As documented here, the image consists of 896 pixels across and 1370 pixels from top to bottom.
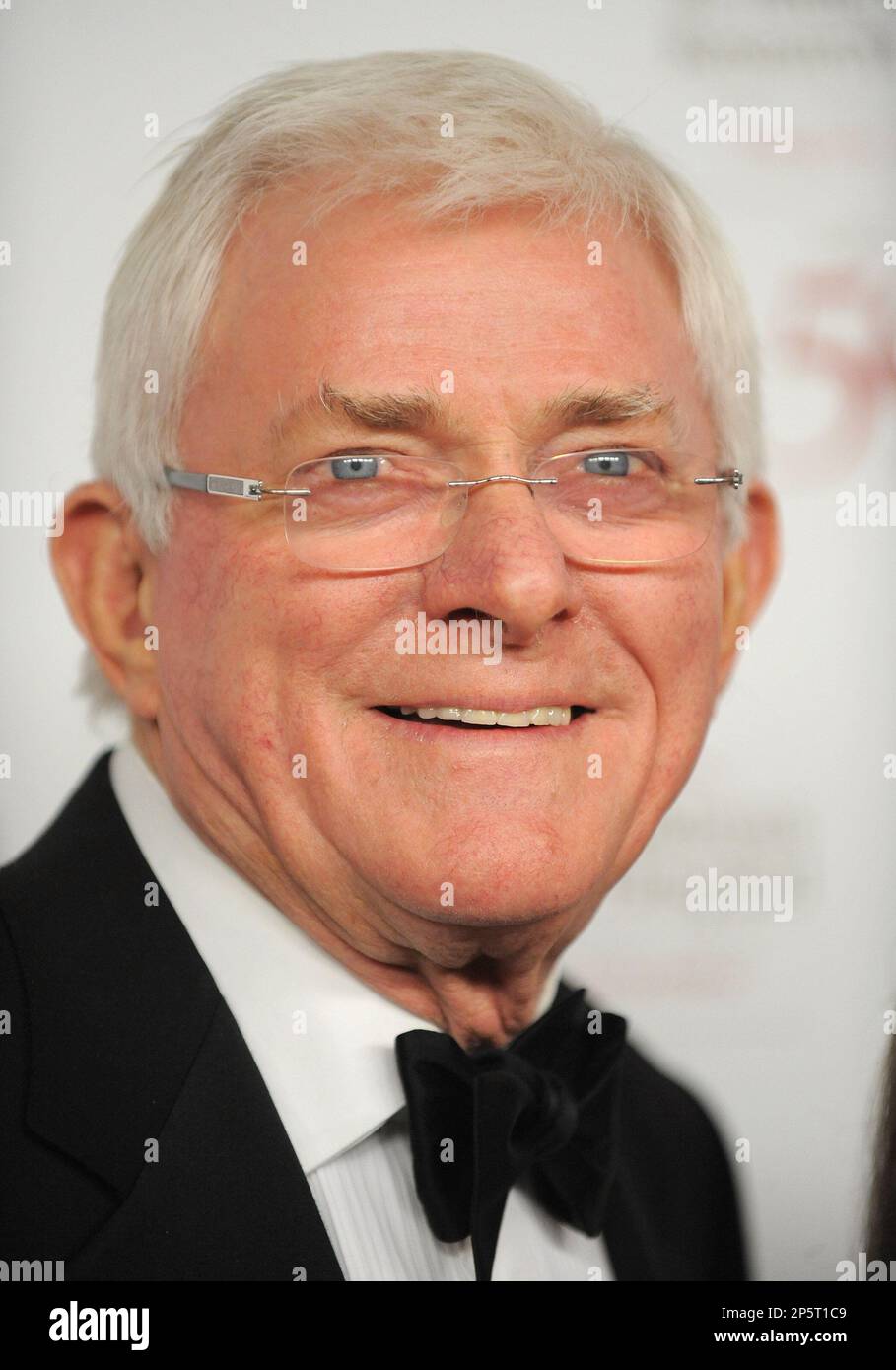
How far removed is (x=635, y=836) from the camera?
5.03ft

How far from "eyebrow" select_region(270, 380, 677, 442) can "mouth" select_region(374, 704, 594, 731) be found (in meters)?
0.27

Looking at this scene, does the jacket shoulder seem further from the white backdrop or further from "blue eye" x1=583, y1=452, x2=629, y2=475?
"blue eye" x1=583, y1=452, x2=629, y2=475

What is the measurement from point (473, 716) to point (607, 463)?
0.31m

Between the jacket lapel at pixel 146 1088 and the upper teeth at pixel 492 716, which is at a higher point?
the upper teeth at pixel 492 716

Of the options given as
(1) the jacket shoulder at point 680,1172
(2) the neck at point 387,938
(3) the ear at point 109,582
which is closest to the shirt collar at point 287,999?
(2) the neck at point 387,938

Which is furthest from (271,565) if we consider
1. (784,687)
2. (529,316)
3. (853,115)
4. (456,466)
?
(853,115)

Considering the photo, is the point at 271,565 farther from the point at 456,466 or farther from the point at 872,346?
the point at 872,346

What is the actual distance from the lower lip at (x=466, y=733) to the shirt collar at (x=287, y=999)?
10.1 inches

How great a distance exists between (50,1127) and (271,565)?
0.58 metres

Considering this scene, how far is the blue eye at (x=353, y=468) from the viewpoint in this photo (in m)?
1.41

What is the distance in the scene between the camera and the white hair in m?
1.42
